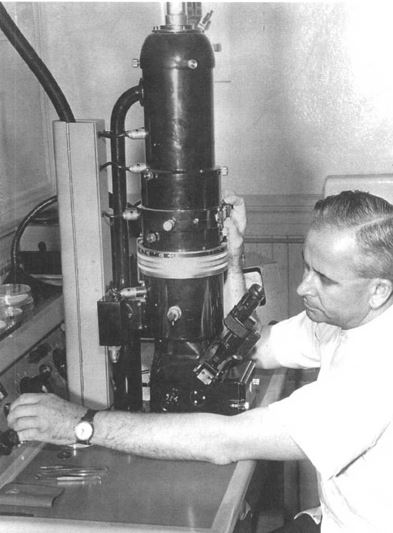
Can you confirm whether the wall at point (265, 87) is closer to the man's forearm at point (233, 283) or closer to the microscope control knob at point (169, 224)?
the man's forearm at point (233, 283)

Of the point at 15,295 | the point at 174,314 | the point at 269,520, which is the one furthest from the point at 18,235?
the point at 269,520

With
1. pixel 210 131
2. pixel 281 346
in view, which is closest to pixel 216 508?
pixel 281 346

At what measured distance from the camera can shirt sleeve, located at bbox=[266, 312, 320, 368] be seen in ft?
7.08

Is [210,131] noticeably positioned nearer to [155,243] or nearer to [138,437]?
[155,243]

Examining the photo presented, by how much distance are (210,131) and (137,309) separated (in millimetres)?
474

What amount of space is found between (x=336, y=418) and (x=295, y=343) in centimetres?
61

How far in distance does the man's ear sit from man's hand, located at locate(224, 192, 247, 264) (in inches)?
26.8

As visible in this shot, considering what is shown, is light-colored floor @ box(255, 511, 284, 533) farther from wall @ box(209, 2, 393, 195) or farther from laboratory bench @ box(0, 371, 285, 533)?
laboratory bench @ box(0, 371, 285, 533)

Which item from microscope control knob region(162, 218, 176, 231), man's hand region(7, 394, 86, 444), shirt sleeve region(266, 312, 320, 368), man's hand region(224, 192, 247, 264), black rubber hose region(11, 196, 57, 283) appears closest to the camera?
man's hand region(7, 394, 86, 444)

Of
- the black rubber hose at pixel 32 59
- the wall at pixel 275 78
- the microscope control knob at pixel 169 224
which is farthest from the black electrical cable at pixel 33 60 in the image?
the wall at pixel 275 78

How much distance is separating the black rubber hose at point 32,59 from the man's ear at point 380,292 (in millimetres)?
838

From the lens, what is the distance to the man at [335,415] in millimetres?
1590

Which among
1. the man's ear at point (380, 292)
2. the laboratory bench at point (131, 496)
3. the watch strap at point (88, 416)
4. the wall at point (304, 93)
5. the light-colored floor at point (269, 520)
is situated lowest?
the light-colored floor at point (269, 520)

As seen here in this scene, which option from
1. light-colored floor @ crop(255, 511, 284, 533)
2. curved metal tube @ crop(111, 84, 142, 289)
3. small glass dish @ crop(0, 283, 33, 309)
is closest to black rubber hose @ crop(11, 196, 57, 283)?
small glass dish @ crop(0, 283, 33, 309)
